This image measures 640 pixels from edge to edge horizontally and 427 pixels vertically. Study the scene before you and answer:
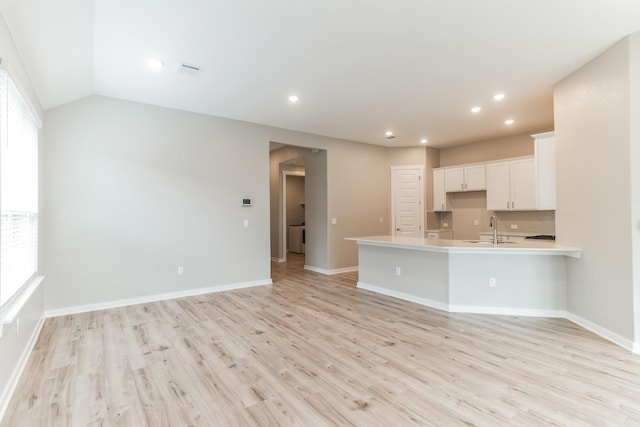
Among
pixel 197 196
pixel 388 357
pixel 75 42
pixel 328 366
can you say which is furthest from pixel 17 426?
pixel 197 196

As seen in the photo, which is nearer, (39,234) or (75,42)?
(75,42)

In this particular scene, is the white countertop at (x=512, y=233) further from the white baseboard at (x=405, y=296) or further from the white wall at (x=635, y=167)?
the white wall at (x=635, y=167)

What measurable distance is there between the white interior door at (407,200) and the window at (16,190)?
6.26 m

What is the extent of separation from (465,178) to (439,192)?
0.69 metres

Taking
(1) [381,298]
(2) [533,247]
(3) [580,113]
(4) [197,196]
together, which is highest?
(3) [580,113]

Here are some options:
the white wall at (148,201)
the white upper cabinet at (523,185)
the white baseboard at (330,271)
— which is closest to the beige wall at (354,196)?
the white baseboard at (330,271)

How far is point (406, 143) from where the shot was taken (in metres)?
7.12

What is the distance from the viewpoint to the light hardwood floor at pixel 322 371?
197 centimetres

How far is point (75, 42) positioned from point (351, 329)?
3751 mm

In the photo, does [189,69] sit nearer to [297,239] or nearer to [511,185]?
[511,185]

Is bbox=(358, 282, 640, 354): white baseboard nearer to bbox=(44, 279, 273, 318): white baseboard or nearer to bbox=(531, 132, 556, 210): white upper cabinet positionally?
bbox=(531, 132, 556, 210): white upper cabinet

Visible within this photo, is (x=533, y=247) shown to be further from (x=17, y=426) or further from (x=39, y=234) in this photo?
(x=39, y=234)

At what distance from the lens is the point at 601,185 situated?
315 cm

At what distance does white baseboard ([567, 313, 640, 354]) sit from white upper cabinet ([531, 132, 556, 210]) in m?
1.45
